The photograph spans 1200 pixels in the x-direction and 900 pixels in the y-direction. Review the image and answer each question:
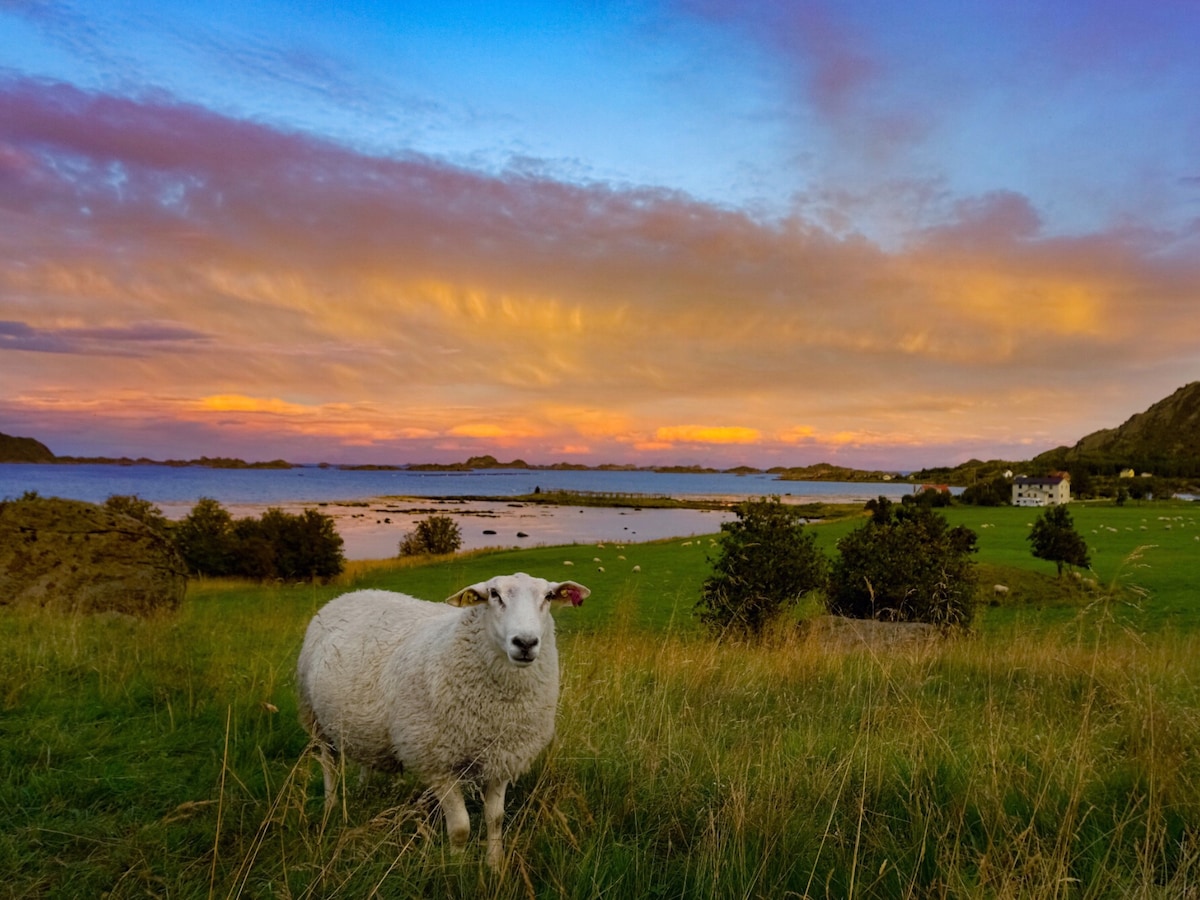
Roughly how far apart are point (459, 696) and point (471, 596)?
0.57 metres

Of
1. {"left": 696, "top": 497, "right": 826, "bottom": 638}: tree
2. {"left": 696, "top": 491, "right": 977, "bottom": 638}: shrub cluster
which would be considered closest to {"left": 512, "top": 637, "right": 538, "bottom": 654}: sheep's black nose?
{"left": 696, "top": 491, "right": 977, "bottom": 638}: shrub cluster

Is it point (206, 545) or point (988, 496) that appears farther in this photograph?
point (988, 496)

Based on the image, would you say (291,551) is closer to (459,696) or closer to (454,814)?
(459,696)

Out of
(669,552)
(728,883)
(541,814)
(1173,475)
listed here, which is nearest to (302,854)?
(541,814)

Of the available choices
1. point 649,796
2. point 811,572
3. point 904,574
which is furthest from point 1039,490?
point 649,796

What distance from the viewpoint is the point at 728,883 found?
3000 mm

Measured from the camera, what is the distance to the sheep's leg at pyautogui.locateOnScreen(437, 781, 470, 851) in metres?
3.76

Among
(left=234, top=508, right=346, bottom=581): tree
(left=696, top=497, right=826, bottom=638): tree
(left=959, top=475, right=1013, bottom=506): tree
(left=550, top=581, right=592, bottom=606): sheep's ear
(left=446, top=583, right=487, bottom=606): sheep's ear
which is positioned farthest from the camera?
(left=959, top=475, right=1013, bottom=506): tree

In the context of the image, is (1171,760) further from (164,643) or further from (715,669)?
(164,643)

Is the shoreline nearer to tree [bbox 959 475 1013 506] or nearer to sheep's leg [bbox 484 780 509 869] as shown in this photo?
tree [bbox 959 475 1013 506]

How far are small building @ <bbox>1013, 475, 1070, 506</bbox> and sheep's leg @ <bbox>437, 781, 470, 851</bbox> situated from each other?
230 feet

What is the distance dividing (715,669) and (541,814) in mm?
3674

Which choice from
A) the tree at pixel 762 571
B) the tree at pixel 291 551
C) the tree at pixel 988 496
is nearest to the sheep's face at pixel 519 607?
the tree at pixel 762 571

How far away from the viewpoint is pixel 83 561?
40.5 ft
